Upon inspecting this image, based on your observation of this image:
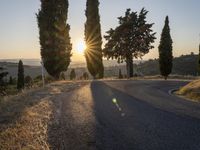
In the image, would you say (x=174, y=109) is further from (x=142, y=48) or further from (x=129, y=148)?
(x=142, y=48)

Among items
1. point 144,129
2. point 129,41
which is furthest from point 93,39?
point 144,129

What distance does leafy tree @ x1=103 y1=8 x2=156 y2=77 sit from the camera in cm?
5484

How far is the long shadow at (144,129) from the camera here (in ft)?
28.3

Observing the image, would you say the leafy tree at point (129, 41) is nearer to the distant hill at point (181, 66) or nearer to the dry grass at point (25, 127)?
the dry grass at point (25, 127)

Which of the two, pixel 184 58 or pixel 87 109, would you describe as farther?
pixel 184 58

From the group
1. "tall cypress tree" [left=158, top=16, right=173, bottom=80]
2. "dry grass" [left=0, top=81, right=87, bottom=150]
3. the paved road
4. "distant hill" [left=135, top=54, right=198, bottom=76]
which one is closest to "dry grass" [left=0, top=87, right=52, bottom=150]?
"dry grass" [left=0, top=81, right=87, bottom=150]

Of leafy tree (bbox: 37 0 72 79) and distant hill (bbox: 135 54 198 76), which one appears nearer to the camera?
leafy tree (bbox: 37 0 72 79)

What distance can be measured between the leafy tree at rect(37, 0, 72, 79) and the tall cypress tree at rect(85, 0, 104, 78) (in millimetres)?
10611

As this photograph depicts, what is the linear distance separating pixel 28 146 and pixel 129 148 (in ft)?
8.32

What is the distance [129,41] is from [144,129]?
149 ft

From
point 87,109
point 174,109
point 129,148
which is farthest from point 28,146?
point 174,109

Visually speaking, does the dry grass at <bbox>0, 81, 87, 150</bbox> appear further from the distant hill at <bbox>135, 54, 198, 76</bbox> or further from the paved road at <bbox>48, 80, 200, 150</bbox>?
the distant hill at <bbox>135, 54, 198, 76</bbox>

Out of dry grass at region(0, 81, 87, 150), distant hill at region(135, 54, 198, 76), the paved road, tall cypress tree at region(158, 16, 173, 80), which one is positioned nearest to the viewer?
dry grass at region(0, 81, 87, 150)

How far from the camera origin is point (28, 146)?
8344 millimetres
